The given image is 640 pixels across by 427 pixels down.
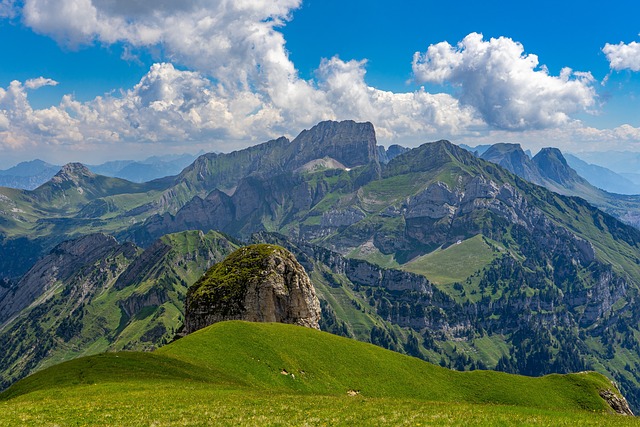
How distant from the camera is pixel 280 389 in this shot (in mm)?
67188

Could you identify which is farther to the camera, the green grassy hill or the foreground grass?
the green grassy hill

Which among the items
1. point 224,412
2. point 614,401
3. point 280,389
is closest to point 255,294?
point 280,389

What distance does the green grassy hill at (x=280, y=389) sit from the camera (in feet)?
123

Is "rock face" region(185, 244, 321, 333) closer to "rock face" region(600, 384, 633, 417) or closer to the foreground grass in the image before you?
"rock face" region(600, 384, 633, 417)

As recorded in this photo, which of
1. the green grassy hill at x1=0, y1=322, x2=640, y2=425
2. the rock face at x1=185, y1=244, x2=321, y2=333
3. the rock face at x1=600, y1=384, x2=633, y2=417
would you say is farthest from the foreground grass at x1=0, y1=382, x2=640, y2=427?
the rock face at x1=185, y1=244, x2=321, y2=333

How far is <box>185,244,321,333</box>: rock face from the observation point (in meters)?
133

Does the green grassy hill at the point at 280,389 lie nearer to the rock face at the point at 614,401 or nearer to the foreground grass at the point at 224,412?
the foreground grass at the point at 224,412

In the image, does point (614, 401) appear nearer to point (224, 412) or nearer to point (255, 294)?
point (224, 412)

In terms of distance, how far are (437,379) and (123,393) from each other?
187 feet

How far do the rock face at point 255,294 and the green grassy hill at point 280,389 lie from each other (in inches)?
1711

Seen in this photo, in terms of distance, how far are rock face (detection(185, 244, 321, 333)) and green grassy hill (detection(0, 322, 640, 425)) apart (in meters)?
43.5

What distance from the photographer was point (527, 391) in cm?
7862

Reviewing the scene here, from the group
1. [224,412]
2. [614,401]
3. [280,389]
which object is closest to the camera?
[224,412]

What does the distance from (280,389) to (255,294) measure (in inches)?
2714
